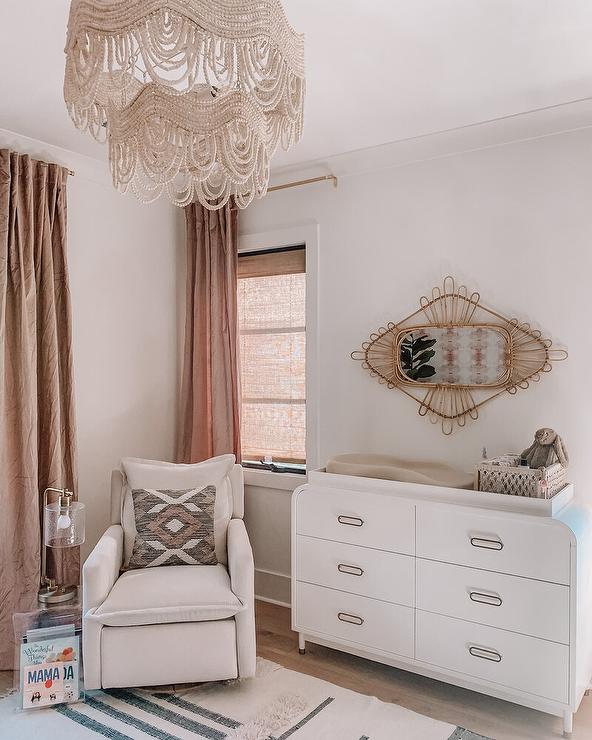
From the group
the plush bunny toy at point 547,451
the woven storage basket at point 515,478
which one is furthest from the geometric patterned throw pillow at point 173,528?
the plush bunny toy at point 547,451

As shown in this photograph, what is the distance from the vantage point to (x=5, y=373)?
116 inches

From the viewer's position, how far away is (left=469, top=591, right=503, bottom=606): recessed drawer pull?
249 centimetres

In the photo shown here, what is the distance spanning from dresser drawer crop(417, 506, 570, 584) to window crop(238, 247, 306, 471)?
115cm

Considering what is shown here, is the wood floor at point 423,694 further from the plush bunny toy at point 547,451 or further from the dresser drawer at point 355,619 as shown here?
the plush bunny toy at point 547,451

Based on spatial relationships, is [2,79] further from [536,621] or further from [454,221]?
[536,621]

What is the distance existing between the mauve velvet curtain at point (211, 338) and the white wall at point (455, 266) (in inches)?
9.2

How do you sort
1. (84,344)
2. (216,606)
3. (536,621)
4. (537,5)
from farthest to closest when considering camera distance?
1. (84,344)
2. (216,606)
3. (536,621)
4. (537,5)

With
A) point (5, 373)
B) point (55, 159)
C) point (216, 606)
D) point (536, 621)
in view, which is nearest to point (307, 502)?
point (216, 606)

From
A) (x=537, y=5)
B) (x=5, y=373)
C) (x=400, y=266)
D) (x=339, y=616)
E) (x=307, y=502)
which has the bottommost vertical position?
(x=339, y=616)

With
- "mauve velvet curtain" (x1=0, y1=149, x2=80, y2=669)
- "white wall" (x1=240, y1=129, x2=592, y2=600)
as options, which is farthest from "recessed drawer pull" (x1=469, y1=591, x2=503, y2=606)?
"mauve velvet curtain" (x1=0, y1=149, x2=80, y2=669)

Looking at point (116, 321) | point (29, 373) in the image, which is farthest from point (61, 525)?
point (116, 321)

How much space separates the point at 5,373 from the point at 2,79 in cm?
125

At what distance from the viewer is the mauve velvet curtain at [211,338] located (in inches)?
147

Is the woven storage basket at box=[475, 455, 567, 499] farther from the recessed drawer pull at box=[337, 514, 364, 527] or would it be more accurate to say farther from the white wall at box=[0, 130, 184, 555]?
the white wall at box=[0, 130, 184, 555]
